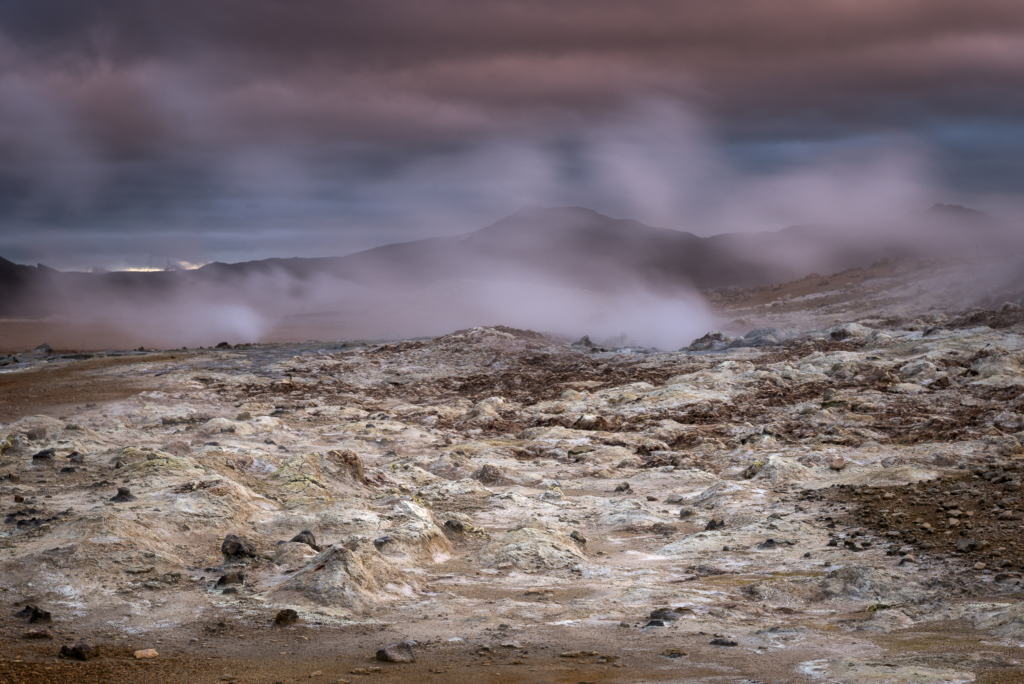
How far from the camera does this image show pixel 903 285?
48.6m

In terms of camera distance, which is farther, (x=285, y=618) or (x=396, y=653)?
(x=285, y=618)

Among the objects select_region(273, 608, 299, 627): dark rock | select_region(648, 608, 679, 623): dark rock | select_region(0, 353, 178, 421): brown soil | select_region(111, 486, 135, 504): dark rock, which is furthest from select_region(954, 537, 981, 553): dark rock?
select_region(0, 353, 178, 421): brown soil

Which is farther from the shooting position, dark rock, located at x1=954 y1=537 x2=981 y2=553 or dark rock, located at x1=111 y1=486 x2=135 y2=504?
dark rock, located at x1=111 y1=486 x2=135 y2=504

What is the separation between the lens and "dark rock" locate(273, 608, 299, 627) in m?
5.73

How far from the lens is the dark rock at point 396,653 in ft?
16.4

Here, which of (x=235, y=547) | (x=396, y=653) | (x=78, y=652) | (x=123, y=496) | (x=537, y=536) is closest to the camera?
(x=78, y=652)

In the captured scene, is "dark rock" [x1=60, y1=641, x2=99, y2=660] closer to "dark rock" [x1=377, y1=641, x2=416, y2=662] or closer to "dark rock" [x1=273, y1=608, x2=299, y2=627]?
"dark rock" [x1=273, y1=608, x2=299, y2=627]

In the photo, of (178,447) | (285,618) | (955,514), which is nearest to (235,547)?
(285,618)

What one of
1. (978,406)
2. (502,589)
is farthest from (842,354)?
(502,589)

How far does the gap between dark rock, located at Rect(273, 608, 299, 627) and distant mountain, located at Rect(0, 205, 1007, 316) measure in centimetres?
8770

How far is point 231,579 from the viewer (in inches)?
258

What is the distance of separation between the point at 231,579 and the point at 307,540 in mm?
1012

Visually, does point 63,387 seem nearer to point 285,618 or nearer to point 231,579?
point 231,579

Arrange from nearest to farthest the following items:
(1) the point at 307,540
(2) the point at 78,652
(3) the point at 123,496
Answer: (2) the point at 78,652 → (1) the point at 307,540 → (3) the point at 123,496
